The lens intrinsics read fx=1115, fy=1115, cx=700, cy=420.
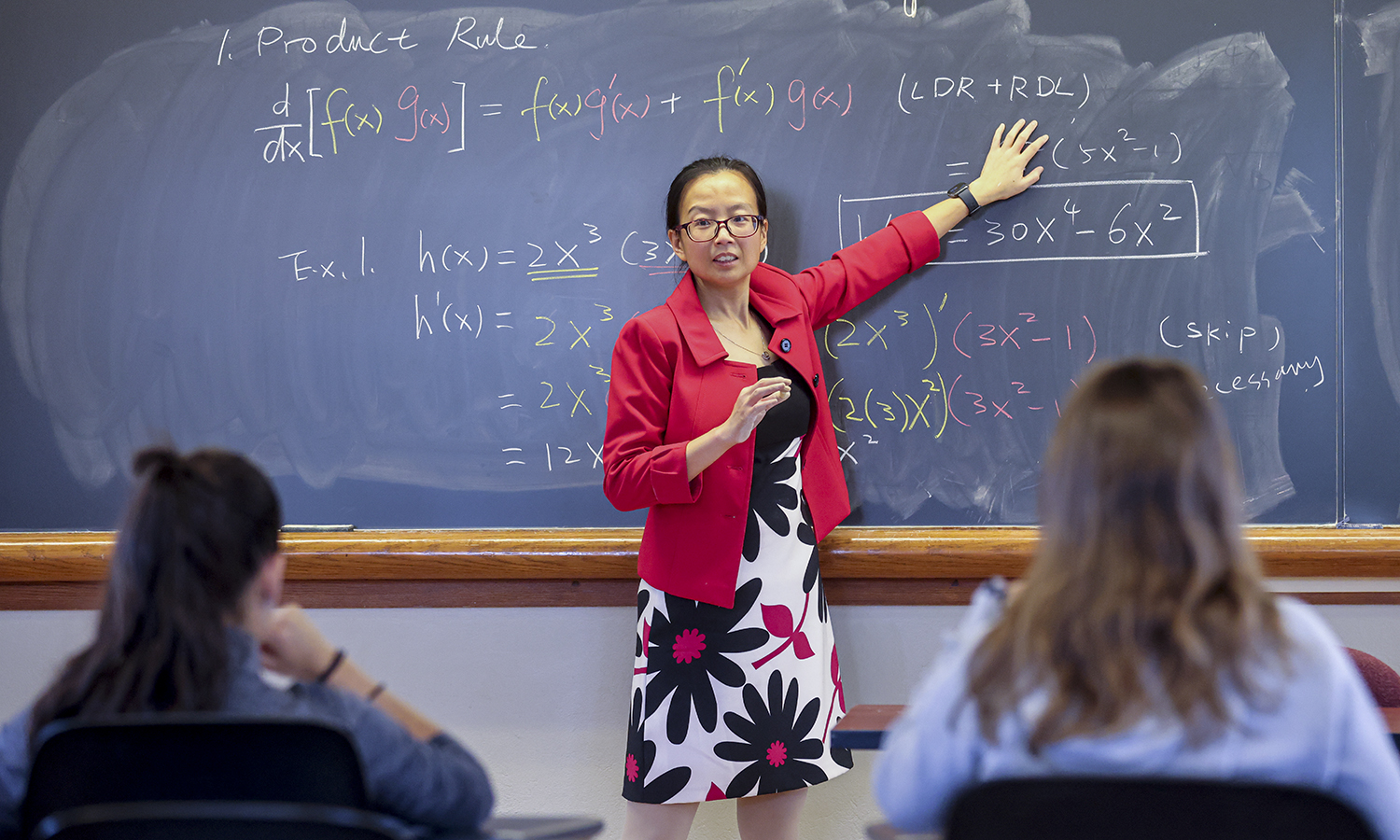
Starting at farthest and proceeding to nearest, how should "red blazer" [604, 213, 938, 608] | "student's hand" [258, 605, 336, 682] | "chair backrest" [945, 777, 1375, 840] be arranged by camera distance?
"red blazer" [604, 213, 938, 608]
"student's hand" [258, 605, 336, 682]
"chair backrest" [945, 777, 1375, 840]

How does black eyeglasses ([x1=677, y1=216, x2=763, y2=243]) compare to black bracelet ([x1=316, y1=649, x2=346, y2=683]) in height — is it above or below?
above

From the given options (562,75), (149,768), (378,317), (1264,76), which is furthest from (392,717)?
(1264,76)

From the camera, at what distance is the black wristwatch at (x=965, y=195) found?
94.7 inches

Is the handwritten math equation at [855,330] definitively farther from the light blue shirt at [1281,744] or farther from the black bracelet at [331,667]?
the light blue shirt at [1281,744]

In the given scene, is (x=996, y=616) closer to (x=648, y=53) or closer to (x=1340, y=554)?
(x=1340, y=554)

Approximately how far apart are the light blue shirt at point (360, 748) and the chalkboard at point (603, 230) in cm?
134

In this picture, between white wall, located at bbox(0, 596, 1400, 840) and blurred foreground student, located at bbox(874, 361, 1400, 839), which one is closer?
blurred foreground student, located at bbox(874, 361, 1400, 839)

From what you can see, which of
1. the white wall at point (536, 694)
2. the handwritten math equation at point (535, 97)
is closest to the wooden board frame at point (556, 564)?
the white wall at point (536, 694)

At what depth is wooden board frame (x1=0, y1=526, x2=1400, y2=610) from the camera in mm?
2332

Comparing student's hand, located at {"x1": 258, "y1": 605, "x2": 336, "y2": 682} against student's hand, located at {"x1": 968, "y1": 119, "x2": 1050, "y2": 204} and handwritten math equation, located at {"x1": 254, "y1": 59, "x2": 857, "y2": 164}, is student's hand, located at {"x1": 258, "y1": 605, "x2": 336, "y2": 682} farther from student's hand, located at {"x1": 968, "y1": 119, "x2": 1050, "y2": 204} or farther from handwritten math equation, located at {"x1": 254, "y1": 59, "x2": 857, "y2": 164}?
student's hand, located at {"x1": 968, "y1": 119, "x2": 1050, "y2": 204}

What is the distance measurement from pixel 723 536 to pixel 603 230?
2.62 ft

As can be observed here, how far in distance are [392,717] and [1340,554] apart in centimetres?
197

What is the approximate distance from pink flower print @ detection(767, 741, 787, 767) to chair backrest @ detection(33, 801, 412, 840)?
1231mm

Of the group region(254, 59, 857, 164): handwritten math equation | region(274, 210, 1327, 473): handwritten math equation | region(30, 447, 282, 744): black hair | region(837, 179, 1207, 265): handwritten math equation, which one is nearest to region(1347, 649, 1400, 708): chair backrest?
region(274, 210, 1327, 473): handwritten math equation
